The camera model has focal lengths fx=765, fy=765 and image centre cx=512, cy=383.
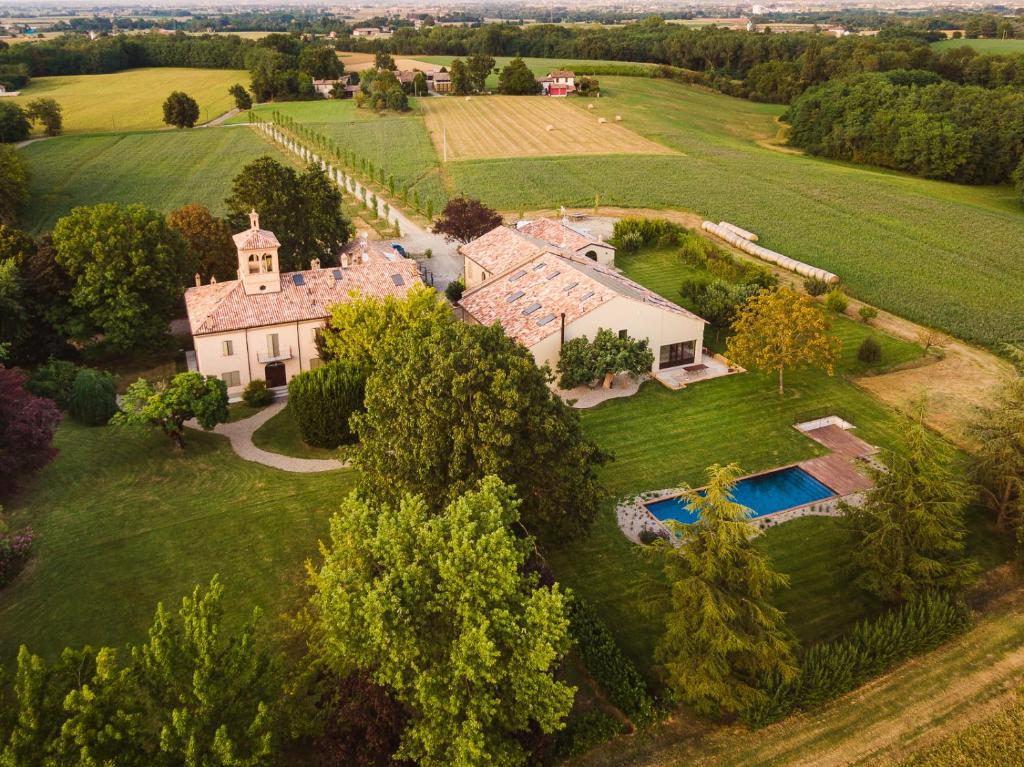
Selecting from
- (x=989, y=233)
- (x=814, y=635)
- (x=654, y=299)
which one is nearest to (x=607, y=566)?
(x=814, y=635)

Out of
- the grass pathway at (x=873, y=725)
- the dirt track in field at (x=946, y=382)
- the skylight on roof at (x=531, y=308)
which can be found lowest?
the grass pathway at (x=873, y=725)

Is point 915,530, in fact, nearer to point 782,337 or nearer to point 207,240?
point 782,337

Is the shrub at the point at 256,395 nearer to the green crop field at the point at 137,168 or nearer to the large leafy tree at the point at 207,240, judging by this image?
the large leafy tree at the point at 207,240

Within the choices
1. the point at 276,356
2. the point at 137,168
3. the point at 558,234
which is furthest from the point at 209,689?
the point at 137,168

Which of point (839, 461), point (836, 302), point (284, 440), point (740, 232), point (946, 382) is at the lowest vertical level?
point (284, 440)

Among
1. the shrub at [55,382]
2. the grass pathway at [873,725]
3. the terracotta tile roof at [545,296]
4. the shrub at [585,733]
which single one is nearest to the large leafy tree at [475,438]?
the shrub at [585,733]

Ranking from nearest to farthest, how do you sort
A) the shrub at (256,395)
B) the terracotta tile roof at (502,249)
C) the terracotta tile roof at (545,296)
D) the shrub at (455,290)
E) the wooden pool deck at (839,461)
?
the wooden pool deck at (839,461), the shrub at (256,395), the terracotta tile roof at (545,296), the terracotta tile roof at (502,249), the shrub at (455,290)

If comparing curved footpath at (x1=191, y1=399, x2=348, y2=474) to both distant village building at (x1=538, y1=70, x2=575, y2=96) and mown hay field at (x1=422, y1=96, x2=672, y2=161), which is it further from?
distant village building at (x1=538, y1=70, x2=575, y2=96)
